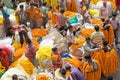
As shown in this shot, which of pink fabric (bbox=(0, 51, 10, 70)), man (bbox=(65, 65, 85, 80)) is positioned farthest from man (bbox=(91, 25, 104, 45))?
pink fabric (bbox=(0, 51, 10, 70))

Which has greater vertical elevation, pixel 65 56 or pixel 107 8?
pixel 107 8

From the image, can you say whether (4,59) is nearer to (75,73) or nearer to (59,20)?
(75,73)

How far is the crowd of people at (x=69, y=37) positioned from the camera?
953 centimetres

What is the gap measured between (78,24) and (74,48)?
1420 mm

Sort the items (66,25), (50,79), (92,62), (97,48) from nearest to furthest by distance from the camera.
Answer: (50,79) < (92,62) < (97,48) < (66,25)

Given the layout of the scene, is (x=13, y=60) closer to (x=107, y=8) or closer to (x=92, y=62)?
(x=92, y=62)

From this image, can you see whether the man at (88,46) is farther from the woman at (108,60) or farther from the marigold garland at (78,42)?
the marigold garland at (78,42)

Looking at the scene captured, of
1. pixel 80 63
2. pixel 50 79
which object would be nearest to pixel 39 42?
pixel 80 63

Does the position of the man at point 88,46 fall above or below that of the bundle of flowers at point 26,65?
above

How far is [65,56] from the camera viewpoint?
34.3 ft

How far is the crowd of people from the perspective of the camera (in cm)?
953

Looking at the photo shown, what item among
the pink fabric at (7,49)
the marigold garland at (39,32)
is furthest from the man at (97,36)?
the pink fabric at (7,49)

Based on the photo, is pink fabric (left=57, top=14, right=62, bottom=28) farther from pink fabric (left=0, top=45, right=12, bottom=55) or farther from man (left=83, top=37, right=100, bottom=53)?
pink fabric (left=0, top=45, right=12, bottom=55)

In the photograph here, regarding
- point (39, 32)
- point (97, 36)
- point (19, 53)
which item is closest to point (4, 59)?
point (19, 53)
